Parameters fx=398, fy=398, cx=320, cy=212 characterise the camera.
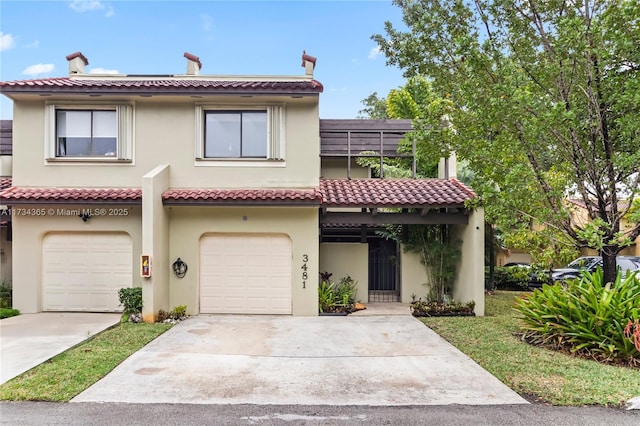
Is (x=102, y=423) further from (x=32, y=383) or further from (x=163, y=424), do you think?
(x=32, y=383)

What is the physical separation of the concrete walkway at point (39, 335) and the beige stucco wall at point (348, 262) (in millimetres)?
6551

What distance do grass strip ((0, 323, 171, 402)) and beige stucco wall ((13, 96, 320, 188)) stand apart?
458 centimetres

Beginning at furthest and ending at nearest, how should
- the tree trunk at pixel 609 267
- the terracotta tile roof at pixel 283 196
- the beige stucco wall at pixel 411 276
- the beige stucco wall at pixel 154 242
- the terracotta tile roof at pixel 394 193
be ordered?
the beige stucco wall at pixel 411 276 → the terracotta tile roof at pixel 394 193 → the terracotta tile roof at pixel 283 196 → the beige stucco wall at pixel 154 242 → the tree trunk at pixel 609 267

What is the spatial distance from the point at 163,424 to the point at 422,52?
957 cm

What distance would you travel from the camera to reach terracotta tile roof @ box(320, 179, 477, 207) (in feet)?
37.8

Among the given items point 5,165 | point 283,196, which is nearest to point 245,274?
point 283,196

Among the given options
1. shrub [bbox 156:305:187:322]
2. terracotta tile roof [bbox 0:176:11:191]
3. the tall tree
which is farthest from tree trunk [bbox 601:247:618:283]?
terracotta tile roof [bbox 0:176:11:191]

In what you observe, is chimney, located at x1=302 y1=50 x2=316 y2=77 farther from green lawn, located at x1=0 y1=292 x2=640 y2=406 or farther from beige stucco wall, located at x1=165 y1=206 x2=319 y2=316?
green lawn, located at x1=0 y1=292 x2=640 y2=406

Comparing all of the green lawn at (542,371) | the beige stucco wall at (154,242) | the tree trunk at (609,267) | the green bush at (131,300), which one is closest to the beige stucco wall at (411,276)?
the green lawn at (542,371)

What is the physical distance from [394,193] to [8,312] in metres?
11.4

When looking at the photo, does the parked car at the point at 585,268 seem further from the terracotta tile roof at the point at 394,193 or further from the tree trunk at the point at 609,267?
the tree trunk at the point at 609,267

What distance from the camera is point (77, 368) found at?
22.1ft

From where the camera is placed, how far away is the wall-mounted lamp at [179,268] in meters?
11.4

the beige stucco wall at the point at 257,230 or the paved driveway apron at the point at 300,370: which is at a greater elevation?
the beige stucco wall at the point at 257,230
